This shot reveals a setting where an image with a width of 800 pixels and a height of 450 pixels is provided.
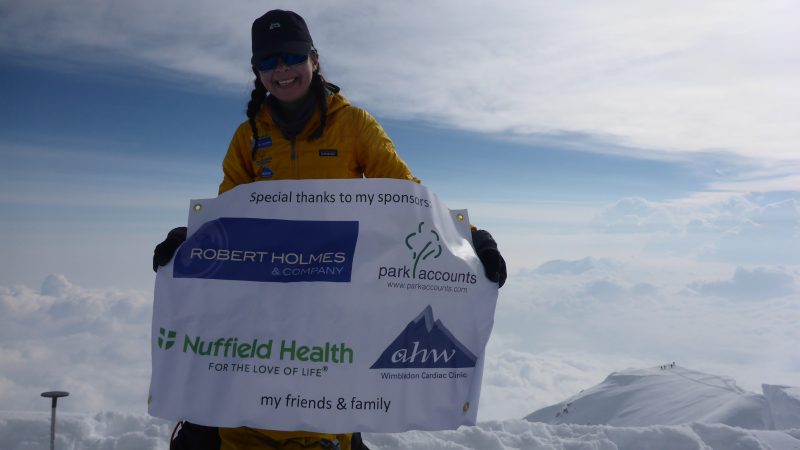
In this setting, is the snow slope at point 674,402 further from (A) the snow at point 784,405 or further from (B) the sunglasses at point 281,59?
(B) the sunglasses at point 281,59

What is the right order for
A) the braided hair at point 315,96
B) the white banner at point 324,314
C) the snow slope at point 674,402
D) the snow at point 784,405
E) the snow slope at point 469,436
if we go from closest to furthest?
the white banner at point 324,314 → the braided hair at point 315,96 → the snow slope at point 469,436 → the snow at point 784,405 → the snow slope at point 674,402

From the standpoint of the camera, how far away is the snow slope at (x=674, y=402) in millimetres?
33781

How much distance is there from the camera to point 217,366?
8.79 ft

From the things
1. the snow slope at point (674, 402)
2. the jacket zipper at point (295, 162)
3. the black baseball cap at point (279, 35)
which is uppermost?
the black baseball cap at point (279, 35)

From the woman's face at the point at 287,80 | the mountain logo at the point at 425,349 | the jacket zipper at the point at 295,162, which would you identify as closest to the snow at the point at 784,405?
the mountain logo at the point at 425,349

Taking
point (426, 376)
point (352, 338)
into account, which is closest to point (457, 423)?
point (426, 376)

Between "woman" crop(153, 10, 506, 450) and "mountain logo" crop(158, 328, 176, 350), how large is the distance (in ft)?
1.17

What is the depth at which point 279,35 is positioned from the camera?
2879 mm

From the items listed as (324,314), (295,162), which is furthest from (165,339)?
(295,162)

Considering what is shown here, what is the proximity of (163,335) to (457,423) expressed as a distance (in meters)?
1.53

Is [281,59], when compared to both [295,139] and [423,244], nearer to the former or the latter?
[295,139]

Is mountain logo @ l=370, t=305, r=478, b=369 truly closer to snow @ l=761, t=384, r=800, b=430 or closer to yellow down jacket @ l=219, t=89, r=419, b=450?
yellow down jacket @ l=219, t=89, r=419, b=450

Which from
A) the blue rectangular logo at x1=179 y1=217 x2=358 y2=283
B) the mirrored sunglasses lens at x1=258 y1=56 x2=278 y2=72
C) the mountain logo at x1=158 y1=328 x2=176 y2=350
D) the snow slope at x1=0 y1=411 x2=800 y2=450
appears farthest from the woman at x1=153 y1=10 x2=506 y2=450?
the snow slope at x1=0 y1=411 x2=800 y2=450

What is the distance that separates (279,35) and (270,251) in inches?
44.2
